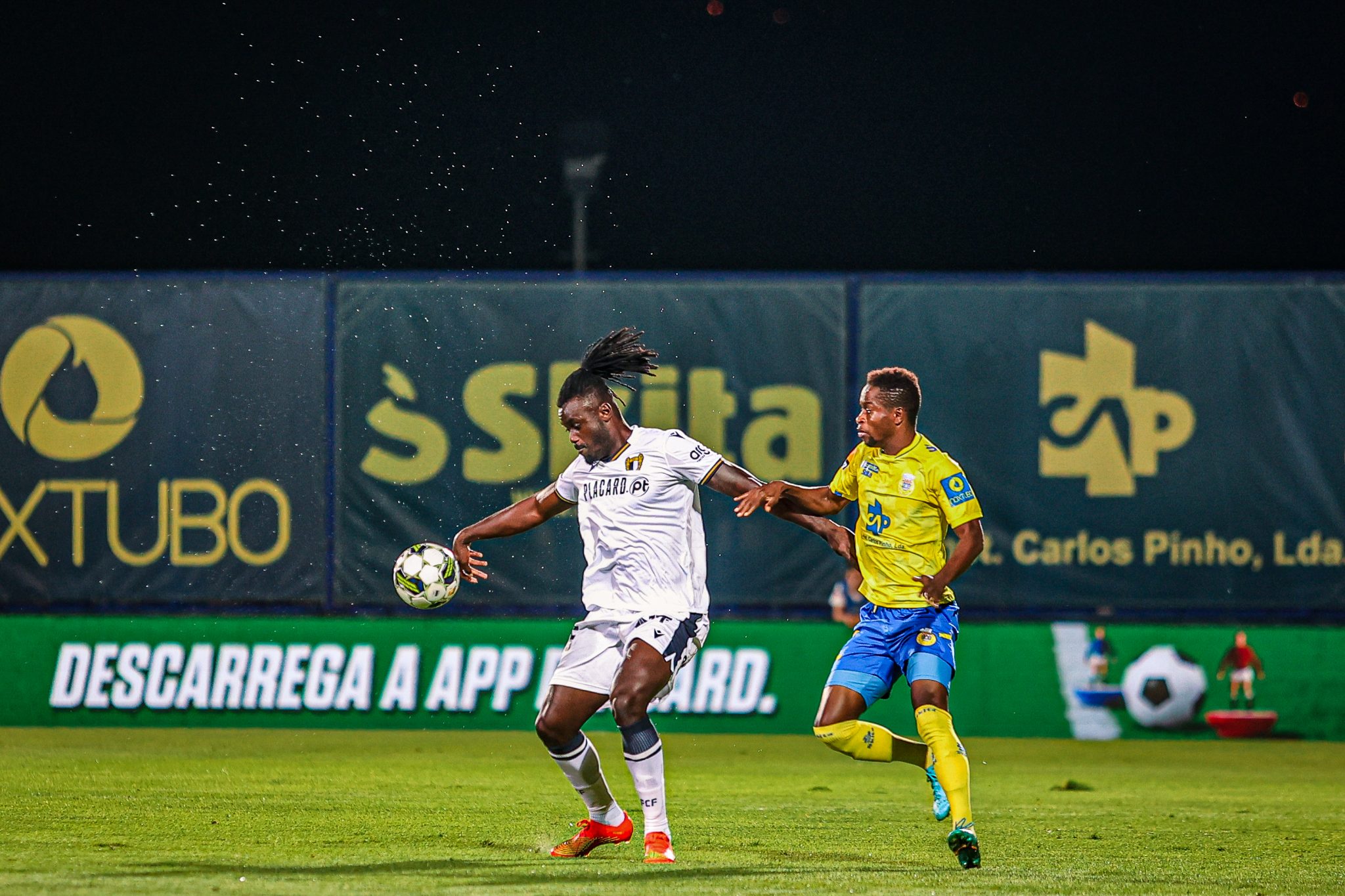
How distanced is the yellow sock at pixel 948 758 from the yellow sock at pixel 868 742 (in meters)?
0.23

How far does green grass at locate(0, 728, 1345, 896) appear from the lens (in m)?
7.30

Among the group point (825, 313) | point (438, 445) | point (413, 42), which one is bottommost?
point (438, 445)

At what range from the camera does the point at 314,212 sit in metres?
21.4

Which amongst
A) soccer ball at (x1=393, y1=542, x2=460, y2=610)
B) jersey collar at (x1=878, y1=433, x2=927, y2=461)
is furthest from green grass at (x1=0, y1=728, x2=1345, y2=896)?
jersey collar at (x1=878, y1=433, x2=927, y2=461)

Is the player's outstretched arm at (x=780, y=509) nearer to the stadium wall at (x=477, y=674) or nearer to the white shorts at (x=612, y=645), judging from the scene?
the white shorts at (x=612, y=645)

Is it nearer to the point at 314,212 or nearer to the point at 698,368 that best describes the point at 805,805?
the point at 698,368

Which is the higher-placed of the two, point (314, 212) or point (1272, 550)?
point (314, 212)

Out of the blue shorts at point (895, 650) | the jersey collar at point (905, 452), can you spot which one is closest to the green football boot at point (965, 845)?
the blue shorts at point (895, 650)

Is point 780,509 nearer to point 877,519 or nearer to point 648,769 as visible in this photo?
point 877,519

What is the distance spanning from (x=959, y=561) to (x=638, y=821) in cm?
249

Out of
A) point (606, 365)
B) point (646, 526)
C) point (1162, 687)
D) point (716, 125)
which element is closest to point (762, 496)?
point (646, 526)

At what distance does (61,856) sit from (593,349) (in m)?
3.06

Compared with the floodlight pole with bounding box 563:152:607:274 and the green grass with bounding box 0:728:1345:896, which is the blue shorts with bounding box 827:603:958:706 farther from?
the floodlight pole with bounding box 563:152:607:274

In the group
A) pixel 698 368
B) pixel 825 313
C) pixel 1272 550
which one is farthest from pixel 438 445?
pixel 1272 550
